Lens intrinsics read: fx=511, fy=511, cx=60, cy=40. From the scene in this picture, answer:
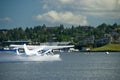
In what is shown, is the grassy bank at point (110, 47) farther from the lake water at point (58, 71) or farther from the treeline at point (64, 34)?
the lake water at point (58, 71)

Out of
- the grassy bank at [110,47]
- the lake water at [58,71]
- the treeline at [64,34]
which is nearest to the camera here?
the lake water at [58,71]

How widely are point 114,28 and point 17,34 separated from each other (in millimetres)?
31110

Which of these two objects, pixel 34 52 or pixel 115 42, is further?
pixel 115 42

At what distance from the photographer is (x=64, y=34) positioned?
575ft

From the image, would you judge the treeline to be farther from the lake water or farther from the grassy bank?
the lake water

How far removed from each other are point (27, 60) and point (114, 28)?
95.4m

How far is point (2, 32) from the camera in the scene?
15238 cm

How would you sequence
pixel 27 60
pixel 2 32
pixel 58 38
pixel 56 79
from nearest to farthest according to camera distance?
1. pixel 56 79
2. pixel 27 60
3. pixel 2 32
4. pixel 58 38

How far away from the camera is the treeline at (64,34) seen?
500 feet

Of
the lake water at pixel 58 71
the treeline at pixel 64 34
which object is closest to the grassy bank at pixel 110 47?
the treeline at pixel 64 34

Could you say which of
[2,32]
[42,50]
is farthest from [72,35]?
[42,50]

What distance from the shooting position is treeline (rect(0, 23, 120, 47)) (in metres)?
152

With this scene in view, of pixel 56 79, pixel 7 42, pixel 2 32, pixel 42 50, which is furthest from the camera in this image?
pixel 2 32

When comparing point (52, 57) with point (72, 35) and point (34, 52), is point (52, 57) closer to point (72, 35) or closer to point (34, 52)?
point (34, 52)
